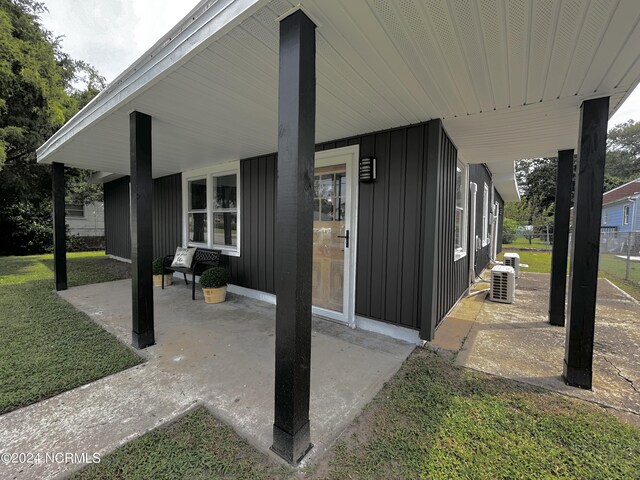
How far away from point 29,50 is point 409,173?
1006 centimetres

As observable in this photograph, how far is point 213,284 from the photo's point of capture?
4.39 metres

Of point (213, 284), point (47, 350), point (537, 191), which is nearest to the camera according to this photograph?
point (47, 350)

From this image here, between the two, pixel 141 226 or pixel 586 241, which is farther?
pixel 141 226

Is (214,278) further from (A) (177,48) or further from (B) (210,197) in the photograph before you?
(A) (177,48)

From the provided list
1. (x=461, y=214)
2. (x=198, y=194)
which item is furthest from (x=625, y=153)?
(x=198, y=194)

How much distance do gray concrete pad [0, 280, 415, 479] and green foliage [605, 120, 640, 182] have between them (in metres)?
39.0

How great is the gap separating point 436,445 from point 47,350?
11.3 feet

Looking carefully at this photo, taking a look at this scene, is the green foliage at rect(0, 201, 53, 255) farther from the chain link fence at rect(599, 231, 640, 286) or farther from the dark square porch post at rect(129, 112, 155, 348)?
the chain link fence at rect(599, 231, 640, 286)

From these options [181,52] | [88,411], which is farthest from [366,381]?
[181,52]

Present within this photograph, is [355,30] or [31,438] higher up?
[355,30]

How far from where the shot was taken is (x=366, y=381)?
2318mm

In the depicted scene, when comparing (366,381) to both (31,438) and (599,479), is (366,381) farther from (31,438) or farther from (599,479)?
(31,438)

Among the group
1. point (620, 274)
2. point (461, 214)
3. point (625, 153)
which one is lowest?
point (620, 274)

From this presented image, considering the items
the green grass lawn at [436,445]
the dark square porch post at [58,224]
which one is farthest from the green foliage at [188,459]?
the dark square porch post at [58,224]
